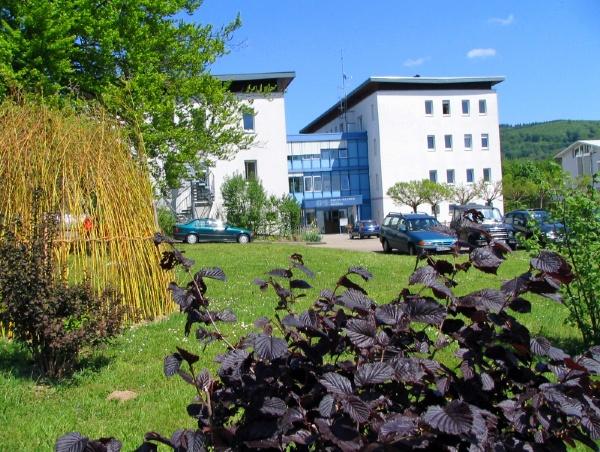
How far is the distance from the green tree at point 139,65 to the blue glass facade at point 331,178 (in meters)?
33.5

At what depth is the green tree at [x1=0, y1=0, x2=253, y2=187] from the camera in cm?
2136

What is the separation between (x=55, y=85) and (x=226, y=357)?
20.1 metres

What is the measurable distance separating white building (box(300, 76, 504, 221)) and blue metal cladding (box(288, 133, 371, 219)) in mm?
2102

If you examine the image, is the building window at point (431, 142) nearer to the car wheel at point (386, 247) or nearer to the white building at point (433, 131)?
the white building at point (433, 131)

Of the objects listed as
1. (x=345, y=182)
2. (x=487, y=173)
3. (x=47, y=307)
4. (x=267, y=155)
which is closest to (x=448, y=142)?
(x=487, y=173)

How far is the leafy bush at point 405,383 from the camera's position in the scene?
1.87 m

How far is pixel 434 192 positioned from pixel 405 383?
55578mm

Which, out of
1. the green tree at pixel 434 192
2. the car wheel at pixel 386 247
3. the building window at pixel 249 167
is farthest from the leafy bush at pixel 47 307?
the green tree at pixel 434 192

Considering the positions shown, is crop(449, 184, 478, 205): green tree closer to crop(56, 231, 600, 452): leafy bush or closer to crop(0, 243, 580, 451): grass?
crop(0, 243, 580, 451): grass

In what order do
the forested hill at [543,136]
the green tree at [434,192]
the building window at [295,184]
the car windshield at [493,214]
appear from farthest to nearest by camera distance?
the forested hill at [543,136] → the building window at [295,184] → the green tree at [434,192] → the car windshield at [493,214]

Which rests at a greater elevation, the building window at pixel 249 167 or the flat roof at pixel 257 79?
the flat roof at pixel 257 79

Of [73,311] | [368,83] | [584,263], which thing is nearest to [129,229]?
[73,311]

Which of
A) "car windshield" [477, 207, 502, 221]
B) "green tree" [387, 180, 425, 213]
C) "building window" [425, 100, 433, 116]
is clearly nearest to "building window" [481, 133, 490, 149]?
"building window" [425, 100, 433, 116]

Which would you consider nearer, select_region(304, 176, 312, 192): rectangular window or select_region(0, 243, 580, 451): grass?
select_region(0, 243, 580, 451): grass
